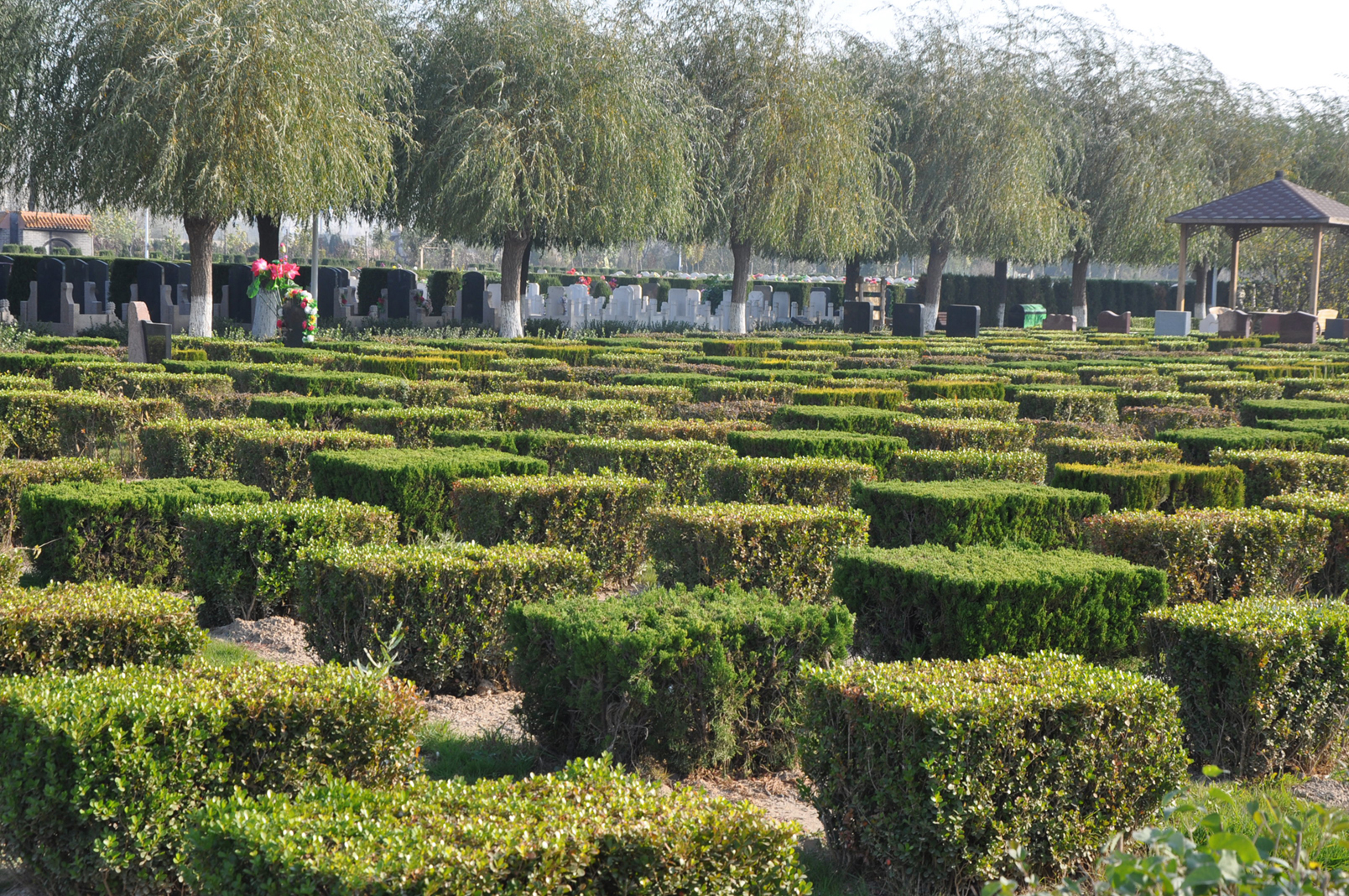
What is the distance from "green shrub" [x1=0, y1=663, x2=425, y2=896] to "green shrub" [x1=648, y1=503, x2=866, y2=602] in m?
2.74

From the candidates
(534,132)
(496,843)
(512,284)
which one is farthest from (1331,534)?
(512,284)

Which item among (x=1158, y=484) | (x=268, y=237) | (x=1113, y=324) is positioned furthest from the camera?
(x=1113, y=324)

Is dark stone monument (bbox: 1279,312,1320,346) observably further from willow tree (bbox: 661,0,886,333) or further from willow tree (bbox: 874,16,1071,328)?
willow tree (bbox: 661,0,886,333)

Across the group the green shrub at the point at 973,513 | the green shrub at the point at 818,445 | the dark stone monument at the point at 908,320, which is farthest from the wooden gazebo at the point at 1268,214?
the green shrub at the point at 973,513

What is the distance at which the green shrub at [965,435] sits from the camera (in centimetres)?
1004

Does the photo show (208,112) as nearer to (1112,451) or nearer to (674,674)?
(1112,451)

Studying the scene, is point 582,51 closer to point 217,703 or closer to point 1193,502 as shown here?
point 1193,502

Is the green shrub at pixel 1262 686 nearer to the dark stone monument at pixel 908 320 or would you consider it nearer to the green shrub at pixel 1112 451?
the green shrub at pixel 1112 451

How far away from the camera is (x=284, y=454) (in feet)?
29.3

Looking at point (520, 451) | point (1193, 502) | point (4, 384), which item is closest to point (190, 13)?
point (4, 384)

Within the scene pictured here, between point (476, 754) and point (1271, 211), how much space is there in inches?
1509

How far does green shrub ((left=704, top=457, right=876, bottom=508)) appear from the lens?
7.94 m

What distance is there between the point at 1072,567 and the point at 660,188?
23.6m

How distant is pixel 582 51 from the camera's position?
2734cm
